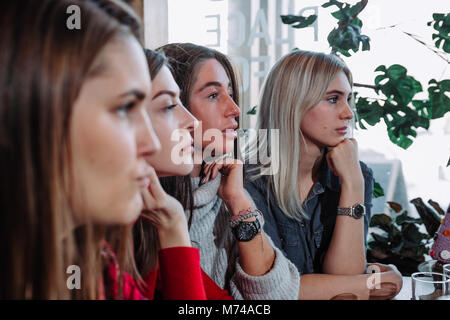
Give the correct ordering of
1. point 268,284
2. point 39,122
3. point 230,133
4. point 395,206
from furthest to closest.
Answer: point 395,206 → point 230,133 → point 268,284 → point 39,122

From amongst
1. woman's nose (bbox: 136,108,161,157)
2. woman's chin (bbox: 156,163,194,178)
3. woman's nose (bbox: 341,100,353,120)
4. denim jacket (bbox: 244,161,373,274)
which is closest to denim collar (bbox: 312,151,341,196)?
denim jacket (bbox: 244,161,373,274)

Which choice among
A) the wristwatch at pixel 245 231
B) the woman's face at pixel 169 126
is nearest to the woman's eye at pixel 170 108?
the woman's face at pixel 169 126

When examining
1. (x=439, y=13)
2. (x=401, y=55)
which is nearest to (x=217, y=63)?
(x=401, y=55)

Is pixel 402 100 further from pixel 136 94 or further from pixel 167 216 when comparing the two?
pixel 136 94

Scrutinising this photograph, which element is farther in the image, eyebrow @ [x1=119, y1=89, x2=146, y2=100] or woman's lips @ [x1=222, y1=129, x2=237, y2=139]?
woman's lips @ [x1=222, y1=129, x2=237, y2=139]

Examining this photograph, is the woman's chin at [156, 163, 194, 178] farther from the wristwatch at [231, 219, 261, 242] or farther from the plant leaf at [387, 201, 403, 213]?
the plant leaf at [387, 201, 403, 213]

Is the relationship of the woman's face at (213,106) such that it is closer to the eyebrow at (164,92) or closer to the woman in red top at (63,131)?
the eyebrow at (164,92)

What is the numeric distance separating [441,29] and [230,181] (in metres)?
0.94

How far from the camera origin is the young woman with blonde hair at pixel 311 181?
1.20m

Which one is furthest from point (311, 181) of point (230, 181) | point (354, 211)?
point (230, 181)

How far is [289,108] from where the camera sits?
123cm

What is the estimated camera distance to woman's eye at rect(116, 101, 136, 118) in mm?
644

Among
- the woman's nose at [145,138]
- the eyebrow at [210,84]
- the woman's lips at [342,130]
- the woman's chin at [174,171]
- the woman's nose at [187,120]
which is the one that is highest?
the eyebrow at [210,84]

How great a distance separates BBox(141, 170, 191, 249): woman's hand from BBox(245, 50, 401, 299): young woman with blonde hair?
1.18 ft
